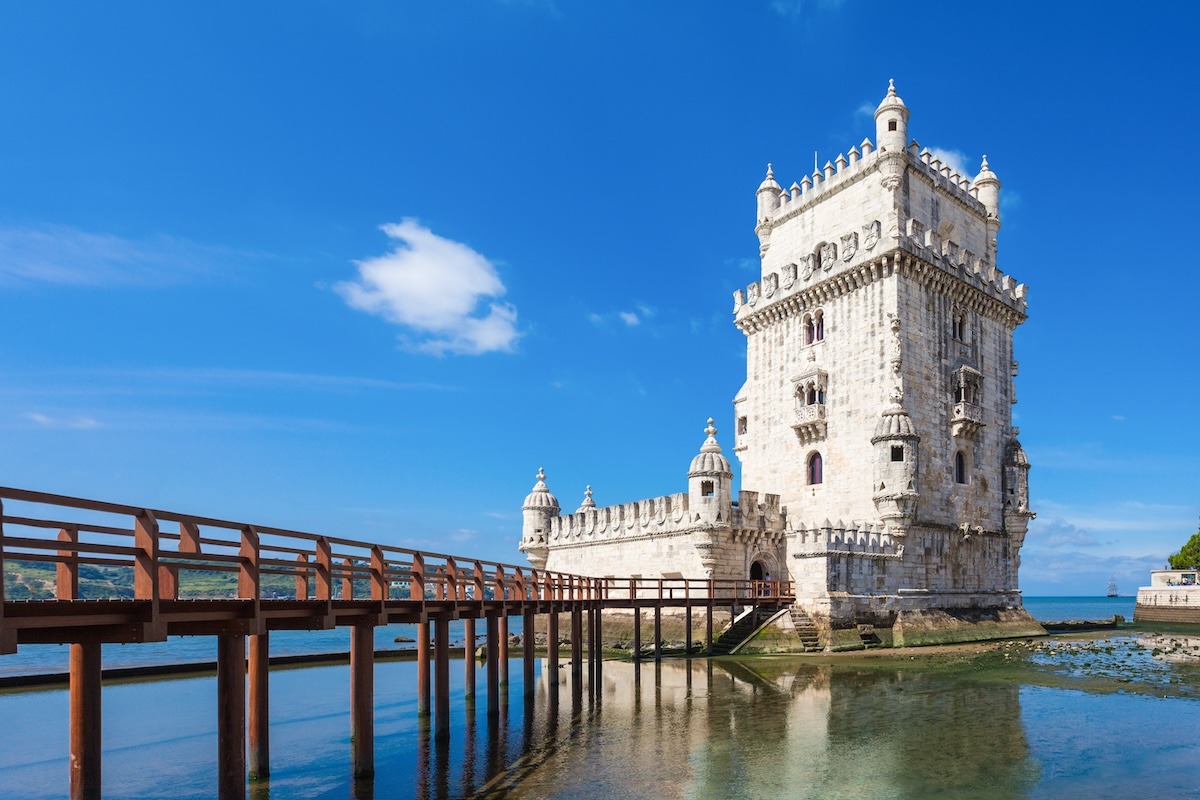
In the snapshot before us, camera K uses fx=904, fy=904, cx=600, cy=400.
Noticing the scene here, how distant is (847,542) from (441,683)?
1959cm

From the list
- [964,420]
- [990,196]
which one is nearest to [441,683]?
[964,420]

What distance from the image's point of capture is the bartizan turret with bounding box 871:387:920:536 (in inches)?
1423

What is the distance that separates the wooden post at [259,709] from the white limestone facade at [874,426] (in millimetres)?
23316

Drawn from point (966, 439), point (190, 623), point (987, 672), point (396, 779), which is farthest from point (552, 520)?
point (190, 623)

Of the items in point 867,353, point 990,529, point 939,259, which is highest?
point 939,259

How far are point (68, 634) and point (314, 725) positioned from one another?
13091mm

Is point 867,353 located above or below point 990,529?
above

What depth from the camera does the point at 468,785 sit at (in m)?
15.2

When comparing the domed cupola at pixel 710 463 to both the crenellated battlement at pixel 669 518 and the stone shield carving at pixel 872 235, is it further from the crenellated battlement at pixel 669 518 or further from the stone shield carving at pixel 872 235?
the stone shield carving at pixel 872 235

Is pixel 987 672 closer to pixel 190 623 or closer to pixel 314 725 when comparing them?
pixel 314 725

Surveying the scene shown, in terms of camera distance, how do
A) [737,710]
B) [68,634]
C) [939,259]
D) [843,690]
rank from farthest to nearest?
[939,259]
[843,690]
[737,710]
[68,634]

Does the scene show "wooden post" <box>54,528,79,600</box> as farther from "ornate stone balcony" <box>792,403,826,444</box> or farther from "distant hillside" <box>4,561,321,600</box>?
"ornate stone balcony" <box>792,403,826,444</box>

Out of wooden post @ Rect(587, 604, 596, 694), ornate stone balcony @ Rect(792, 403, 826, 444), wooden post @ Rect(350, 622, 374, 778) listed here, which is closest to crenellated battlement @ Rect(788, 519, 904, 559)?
ornate stone balcony @ Rect(792, 403, 826, 444)

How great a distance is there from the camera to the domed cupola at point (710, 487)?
125ft
